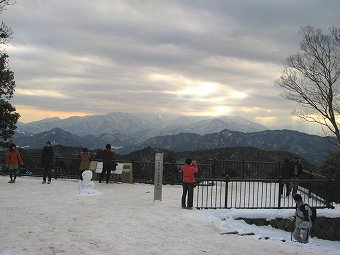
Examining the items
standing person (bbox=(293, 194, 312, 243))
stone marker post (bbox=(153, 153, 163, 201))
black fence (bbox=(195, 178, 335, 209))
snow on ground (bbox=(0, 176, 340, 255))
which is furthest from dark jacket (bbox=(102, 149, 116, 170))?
standing person (bbox=(293, 194, 312, 243))

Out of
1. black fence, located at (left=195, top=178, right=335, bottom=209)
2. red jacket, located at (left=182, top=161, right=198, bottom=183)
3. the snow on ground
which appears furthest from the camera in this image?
black fence, located at (left=195, top=178, right=335, bottom=209)

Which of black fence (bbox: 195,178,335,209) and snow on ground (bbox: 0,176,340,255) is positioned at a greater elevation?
black fence (bbox: 195,178,335,209)

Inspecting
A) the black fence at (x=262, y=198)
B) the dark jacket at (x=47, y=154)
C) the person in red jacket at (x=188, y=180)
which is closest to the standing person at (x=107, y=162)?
the dark jacket at (x=47, y=154)

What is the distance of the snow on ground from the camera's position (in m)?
8.85

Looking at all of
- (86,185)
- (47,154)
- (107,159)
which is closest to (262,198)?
(86,185)

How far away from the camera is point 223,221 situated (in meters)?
12.5

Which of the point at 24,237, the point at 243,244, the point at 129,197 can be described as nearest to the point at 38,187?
the point at 129,197

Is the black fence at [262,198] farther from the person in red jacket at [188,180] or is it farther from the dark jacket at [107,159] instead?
the dark jacket at [107,159]

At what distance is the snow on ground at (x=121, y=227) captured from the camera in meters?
8.85

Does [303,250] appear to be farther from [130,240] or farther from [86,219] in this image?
[86,219]

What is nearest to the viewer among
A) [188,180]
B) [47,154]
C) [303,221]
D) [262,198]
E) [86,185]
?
[303,221]

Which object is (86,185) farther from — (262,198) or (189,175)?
(262,198)

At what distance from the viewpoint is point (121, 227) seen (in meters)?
10.7

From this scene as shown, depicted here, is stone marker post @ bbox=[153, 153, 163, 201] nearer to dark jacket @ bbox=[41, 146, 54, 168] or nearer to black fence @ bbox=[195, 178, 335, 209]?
black fence @ bbox=[195, 178, 335, 209]
